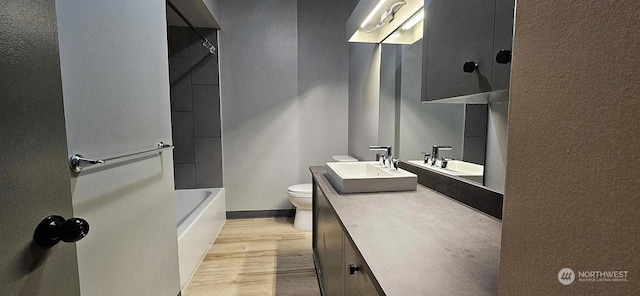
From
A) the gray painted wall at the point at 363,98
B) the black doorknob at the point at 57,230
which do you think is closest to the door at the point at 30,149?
the black doorknob at the point at 57,230

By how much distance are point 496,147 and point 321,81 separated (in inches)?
98.8

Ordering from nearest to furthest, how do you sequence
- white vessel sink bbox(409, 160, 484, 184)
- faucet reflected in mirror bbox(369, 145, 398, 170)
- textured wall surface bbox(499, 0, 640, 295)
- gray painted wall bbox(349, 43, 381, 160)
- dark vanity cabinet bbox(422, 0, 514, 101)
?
textured wall surface bbox(499, 0, 640, 295) < dark vanity cabinet bbox(422, 0, 514, 101) < white vessel sink bbox(409, 160, 484, 184) < faucet reflected in mirror bbox(369, 145, 398, 170) < gray painted wall bbox(349, 43, 381, 160)

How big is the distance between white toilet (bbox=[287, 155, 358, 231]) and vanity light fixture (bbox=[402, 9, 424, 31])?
1.63 meters

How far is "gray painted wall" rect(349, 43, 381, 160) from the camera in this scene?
8.27 ft

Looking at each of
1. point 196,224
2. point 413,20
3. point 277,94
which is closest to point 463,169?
point 413,20

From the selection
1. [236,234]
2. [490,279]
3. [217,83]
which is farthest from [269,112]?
[490,279]

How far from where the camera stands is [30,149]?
2.08ft

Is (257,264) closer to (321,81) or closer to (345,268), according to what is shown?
(345,268)

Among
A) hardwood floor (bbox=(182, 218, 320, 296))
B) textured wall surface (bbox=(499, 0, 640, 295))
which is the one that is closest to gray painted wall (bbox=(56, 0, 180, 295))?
hardwood floor (bbox=(182, 218, 320, 296))

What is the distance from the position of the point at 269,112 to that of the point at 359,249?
2.65m

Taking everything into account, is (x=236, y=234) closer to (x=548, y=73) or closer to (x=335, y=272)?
(x=335, y=272)

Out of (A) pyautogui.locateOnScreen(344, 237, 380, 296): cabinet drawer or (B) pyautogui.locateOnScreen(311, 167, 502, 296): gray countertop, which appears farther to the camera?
(A) pyautogui.locateOnScreen(344, 237, 380, 296): cabinet drawer

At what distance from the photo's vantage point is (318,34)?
3.39m

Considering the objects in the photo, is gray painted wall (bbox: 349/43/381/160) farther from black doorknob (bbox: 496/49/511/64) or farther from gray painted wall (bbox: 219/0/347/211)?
black doorknob (bbox: 496/49/511/64)
